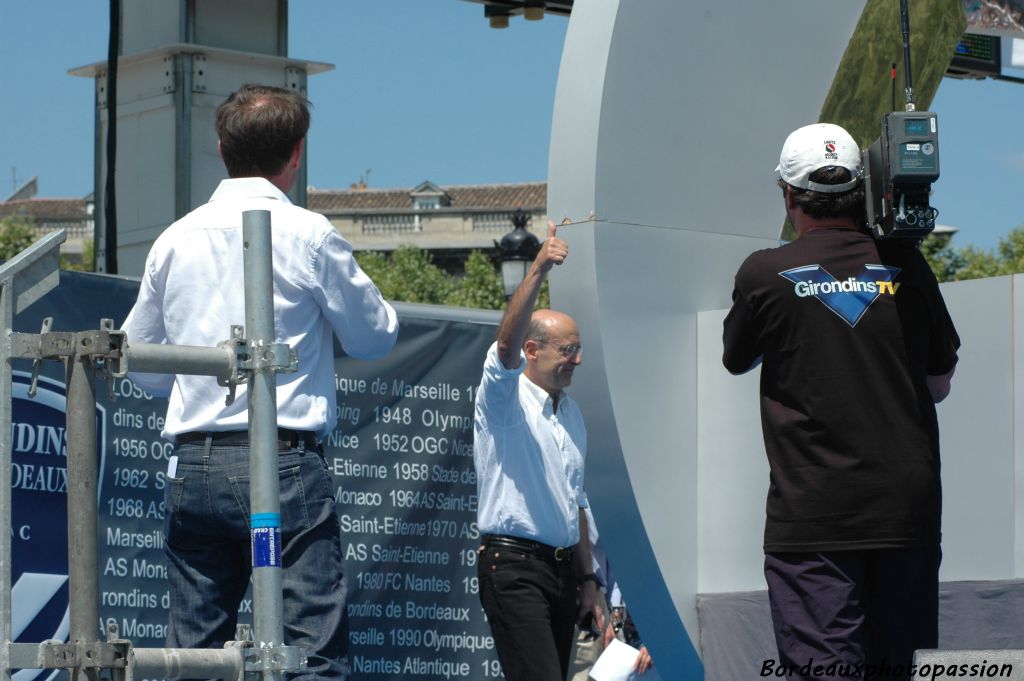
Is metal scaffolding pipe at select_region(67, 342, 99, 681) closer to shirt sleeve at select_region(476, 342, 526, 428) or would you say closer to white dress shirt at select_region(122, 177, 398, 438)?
white dress shirt at select_region(122, 177, 398, 438)

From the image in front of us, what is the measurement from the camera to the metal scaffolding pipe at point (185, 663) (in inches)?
108

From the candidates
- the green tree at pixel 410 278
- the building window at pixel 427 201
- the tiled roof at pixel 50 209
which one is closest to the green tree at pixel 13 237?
the green tree at pixel 410 278

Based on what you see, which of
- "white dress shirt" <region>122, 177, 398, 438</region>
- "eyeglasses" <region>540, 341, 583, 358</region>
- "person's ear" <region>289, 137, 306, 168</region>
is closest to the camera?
"white dress shirt" <region>122, 177, 398, 438</region>

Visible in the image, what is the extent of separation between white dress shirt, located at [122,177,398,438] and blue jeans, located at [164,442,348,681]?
11 centimetres

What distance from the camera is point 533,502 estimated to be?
5.68 m

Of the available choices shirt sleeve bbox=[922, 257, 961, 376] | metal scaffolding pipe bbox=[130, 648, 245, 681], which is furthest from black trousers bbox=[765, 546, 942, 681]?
metal scaffolding pipe bbox=[130, 648, 245, 681]

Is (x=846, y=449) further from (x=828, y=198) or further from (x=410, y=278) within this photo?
(x=410, y=278)

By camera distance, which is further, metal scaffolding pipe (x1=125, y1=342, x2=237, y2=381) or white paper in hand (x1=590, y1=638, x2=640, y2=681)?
white paper in hand (x1=590, y1=638, x2=640, y2=681)

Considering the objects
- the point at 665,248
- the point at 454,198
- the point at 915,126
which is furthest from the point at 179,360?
the point at 454,198

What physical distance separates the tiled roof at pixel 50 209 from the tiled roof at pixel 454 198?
11.6 m

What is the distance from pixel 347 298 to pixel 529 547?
209 cm

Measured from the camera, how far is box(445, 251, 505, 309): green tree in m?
46.7

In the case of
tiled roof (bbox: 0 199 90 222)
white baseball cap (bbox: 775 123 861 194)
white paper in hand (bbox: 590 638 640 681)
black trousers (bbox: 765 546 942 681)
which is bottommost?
white paper in hand (bbox: 590 638 640 681)

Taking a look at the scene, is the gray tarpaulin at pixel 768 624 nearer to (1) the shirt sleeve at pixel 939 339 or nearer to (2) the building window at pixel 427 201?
(1) the shirt sleeve at pixel 939 339
